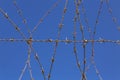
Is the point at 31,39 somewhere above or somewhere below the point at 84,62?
above

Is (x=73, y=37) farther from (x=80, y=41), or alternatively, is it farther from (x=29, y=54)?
(x=29, y=54)

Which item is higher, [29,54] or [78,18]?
[78,18]

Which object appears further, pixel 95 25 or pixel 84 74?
pixel 95 25

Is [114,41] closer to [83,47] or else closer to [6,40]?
[83,47]

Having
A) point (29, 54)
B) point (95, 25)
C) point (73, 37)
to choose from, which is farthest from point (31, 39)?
point (95, 25)

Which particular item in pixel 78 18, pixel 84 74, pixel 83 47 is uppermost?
pixel 78 18

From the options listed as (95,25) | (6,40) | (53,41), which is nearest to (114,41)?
(95,25)

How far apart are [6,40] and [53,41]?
902 millimetres

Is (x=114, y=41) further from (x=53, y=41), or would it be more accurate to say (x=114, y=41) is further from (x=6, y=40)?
(x=6, y=40)

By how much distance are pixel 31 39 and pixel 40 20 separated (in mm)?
485

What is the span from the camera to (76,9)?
762 cm

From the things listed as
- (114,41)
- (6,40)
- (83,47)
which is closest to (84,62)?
(83,47)

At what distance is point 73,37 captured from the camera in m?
7.66

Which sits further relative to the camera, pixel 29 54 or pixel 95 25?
pixel 95 25
